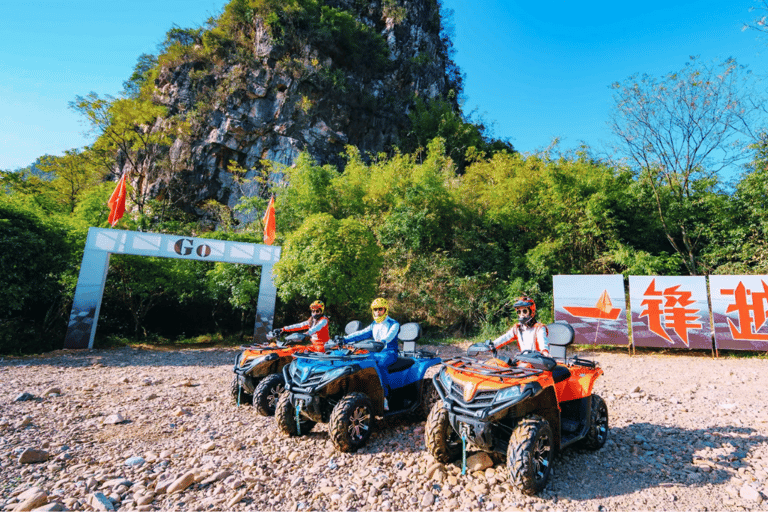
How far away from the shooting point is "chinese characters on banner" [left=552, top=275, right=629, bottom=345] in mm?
9633

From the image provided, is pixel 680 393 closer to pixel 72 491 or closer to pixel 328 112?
pixel 72 491

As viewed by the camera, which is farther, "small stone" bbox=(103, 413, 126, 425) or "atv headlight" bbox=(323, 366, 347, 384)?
"small stone" bbox=(103, 413, 126, 425)

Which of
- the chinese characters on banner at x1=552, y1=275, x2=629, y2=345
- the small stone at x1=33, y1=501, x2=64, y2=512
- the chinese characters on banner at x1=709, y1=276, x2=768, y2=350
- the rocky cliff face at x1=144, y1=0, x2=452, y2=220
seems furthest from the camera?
the rocky cliff face at x1=144, y1=0, x2=452, y2=220

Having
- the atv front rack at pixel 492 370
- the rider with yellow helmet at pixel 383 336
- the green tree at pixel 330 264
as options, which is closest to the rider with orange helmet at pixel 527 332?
the atv front rack at pixel 492 370

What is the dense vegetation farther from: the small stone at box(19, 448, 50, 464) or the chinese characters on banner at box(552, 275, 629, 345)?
the small stone at box(19, 448, 50, 464)

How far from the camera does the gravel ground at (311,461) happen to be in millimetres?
2875

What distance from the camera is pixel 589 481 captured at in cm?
315

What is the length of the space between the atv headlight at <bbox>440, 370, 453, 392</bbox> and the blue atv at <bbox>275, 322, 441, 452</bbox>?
0.89m

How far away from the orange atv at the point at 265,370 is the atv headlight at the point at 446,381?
91.8 inches

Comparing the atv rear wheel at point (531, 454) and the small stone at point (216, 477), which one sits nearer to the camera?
the atv rear wheel at point (531, 454)

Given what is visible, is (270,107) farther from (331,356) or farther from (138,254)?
(331,356)

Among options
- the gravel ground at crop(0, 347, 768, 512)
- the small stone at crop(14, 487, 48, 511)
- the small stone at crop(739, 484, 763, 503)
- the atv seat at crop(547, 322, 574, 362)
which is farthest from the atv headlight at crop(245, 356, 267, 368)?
the small stone at crop(739, 484, 763, 503)

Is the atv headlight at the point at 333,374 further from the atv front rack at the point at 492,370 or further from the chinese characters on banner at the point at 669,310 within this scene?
the chinese characters on banner at the point at 669,310

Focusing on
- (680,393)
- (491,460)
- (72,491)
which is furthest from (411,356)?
(680,393)
